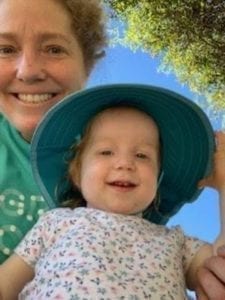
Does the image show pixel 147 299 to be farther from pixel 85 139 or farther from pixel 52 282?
pixel 85 139

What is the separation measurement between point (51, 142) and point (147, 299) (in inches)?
28.1

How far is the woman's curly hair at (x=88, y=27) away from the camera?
3.12 m

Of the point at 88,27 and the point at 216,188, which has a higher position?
the point at 88,27

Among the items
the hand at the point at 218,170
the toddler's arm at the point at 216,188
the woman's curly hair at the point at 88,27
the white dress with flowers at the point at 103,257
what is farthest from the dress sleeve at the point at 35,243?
the woman's curly hair at the point at 88,27

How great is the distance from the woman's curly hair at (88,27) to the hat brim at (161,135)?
59 cm

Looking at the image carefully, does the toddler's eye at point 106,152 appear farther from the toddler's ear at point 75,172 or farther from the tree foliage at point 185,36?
the tree foliage at point 185,36

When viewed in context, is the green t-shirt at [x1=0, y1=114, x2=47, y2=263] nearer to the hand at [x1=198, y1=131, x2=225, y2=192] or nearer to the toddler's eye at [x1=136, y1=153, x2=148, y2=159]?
the toddler's eye at [x1=136, y1=153, x2=148, y2=159]

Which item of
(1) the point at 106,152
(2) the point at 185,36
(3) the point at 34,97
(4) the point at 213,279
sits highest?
(2) the point at 185,36

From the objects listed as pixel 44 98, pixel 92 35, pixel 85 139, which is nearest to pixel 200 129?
pixel 85 139

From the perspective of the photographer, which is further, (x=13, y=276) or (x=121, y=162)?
(x=121, y=162)

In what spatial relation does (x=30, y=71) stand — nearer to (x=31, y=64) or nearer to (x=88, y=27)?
(x=31, y=64)

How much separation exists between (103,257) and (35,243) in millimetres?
266

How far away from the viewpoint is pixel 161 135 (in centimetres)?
264

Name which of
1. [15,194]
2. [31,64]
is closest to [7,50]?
[31,64]
